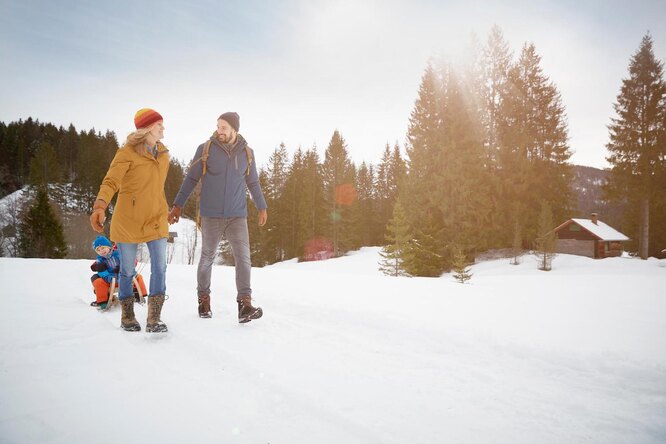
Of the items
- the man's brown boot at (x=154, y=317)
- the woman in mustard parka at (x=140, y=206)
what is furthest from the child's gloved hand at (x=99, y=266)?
the man's brown boot at (x=154, y=317)

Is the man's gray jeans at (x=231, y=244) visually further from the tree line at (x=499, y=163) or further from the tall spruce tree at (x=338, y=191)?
the tall spruce tree at (x=338, y=191)

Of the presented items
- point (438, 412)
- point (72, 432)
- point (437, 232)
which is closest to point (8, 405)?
point (72, 432)

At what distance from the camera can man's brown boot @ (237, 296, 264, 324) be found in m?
3.35

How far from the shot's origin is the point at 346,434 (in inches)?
61.9

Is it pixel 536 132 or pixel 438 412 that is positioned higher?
pixel 536 132

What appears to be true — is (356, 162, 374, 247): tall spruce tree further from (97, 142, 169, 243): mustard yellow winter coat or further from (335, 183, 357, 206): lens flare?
(97, 142, 169, 243): mustard yellow winter coat

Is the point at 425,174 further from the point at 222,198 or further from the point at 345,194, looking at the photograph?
the point at 222,198

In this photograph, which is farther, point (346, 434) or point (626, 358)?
point (626, 358)

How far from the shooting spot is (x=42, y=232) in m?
28.9

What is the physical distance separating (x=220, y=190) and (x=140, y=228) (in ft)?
2.84

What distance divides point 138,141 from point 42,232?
35.7 m

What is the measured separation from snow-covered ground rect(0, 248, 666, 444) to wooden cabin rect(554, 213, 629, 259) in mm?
31742

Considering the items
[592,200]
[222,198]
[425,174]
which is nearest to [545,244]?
[425,174]

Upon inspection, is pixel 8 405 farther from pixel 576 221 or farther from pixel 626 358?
pixel 576 221
